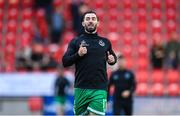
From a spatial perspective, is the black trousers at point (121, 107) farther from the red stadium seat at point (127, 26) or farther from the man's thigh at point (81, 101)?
the red stadium seat at point (127, 26)

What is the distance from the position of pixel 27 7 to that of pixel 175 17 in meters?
6.13

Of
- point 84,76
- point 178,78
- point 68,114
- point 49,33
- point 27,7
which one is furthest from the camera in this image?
point 27,7

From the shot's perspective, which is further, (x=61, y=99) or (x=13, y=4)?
(x=13, y=4)

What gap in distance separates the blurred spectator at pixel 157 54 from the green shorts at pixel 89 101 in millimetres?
12153

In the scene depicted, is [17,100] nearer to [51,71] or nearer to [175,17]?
[51,71]

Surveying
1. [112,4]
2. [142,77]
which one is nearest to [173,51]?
[142,77]

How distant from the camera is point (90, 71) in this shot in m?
7.92

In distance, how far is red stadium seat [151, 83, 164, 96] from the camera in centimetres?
1924

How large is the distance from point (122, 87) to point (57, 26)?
9447mm

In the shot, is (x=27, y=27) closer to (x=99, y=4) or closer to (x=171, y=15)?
(x=99, y=4)

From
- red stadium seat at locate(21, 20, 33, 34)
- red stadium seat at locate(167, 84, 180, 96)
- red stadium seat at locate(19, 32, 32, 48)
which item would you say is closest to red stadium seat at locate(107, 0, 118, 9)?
red stadium seat at locate(21, 20, 33, 34)

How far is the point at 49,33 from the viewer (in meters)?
22.3

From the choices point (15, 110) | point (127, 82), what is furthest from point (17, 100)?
point (127, 82)

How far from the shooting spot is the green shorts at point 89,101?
780 cm
